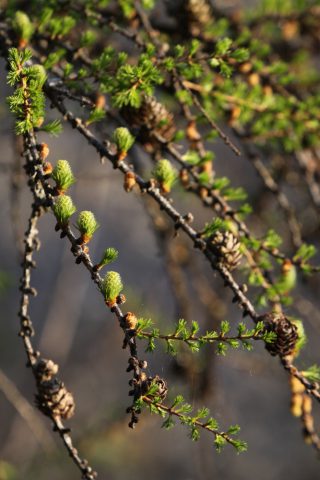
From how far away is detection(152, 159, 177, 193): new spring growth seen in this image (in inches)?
36.6

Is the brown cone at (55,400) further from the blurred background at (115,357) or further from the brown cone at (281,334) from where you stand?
the blurred background at (115,357)

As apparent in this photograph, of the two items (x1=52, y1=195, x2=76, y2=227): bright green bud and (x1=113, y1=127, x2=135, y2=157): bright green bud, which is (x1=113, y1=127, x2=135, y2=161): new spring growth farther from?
(x1=52, y1=195, x2=76, y2=227): bright green bud

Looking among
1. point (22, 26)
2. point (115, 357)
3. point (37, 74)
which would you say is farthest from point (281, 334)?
point (115, 357)

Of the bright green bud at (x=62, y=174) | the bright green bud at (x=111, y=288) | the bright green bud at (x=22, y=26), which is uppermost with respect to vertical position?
the bright green bud at (x=22, y=26)

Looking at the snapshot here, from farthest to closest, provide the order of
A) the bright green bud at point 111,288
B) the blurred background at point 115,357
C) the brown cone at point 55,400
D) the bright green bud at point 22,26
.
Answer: the blurred background at point 115,357
the bright green bud at point 22,26
the brown cone at point 55,400
the bright green bud at point 111,288

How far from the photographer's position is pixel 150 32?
116 centimetres

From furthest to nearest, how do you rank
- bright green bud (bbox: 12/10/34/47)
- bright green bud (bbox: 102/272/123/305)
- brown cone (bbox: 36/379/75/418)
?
bright green bud (bbox: 12/10/34/47)
brown cone (bbox: 36/379/75/418)
bright green bud (bbox: 102/272/123/305)

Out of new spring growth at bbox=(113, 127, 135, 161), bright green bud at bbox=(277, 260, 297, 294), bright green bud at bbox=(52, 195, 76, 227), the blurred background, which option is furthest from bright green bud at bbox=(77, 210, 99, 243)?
the blurred background

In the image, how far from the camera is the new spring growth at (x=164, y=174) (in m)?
0.93

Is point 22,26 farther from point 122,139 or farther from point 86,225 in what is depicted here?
point 86,225

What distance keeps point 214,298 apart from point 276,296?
108 cm

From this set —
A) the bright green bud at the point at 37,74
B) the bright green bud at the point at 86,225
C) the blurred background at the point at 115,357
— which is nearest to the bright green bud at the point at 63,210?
the bright green bud at the point at 86,225

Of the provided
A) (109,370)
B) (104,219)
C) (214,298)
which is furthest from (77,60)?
(104,219)

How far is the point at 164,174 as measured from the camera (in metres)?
0.93
